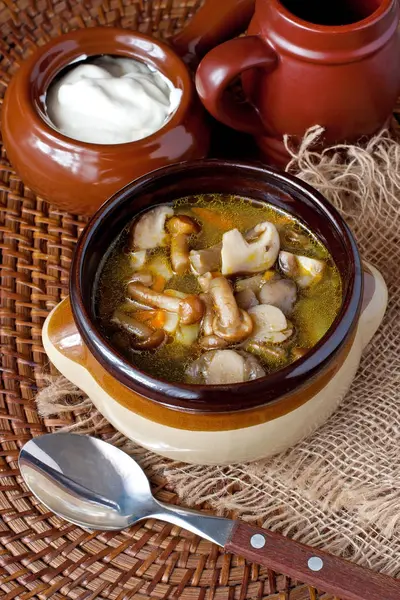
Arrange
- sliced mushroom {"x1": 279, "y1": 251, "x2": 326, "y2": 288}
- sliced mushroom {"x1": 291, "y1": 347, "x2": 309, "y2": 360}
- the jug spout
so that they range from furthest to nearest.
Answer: the jug spout < sliced mushroom {"x1": 279, "y1": 251, "x2": 326, "y2": 288} < sliced mushroom {"x1": 291, "y1": 347, "x2": 309, "y2": 360}

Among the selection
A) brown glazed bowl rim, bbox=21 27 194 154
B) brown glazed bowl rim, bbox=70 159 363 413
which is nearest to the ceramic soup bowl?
brown glazed bowl rim, bbox=70 159 363 413

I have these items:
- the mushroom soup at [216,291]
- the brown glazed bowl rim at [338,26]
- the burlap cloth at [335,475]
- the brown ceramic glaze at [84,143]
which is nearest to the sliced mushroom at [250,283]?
the mushroom soup at [216,291]

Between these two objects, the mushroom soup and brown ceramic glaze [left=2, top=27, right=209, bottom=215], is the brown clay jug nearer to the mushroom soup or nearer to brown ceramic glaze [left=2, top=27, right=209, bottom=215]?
brown ceramic glaze [left=2, top=27, right=209, bottom=215]

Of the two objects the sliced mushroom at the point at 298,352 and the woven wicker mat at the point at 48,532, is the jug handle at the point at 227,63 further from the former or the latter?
the sliced mushroom at the point at 298,352

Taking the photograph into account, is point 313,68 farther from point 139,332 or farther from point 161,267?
point 139,332

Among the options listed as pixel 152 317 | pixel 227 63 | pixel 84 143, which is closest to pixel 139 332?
pixel 152 317

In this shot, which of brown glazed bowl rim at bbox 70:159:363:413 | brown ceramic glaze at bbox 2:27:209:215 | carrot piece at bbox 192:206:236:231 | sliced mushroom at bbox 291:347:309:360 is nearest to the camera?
brown glazed bowl rim at bbox 70:159:363:413
